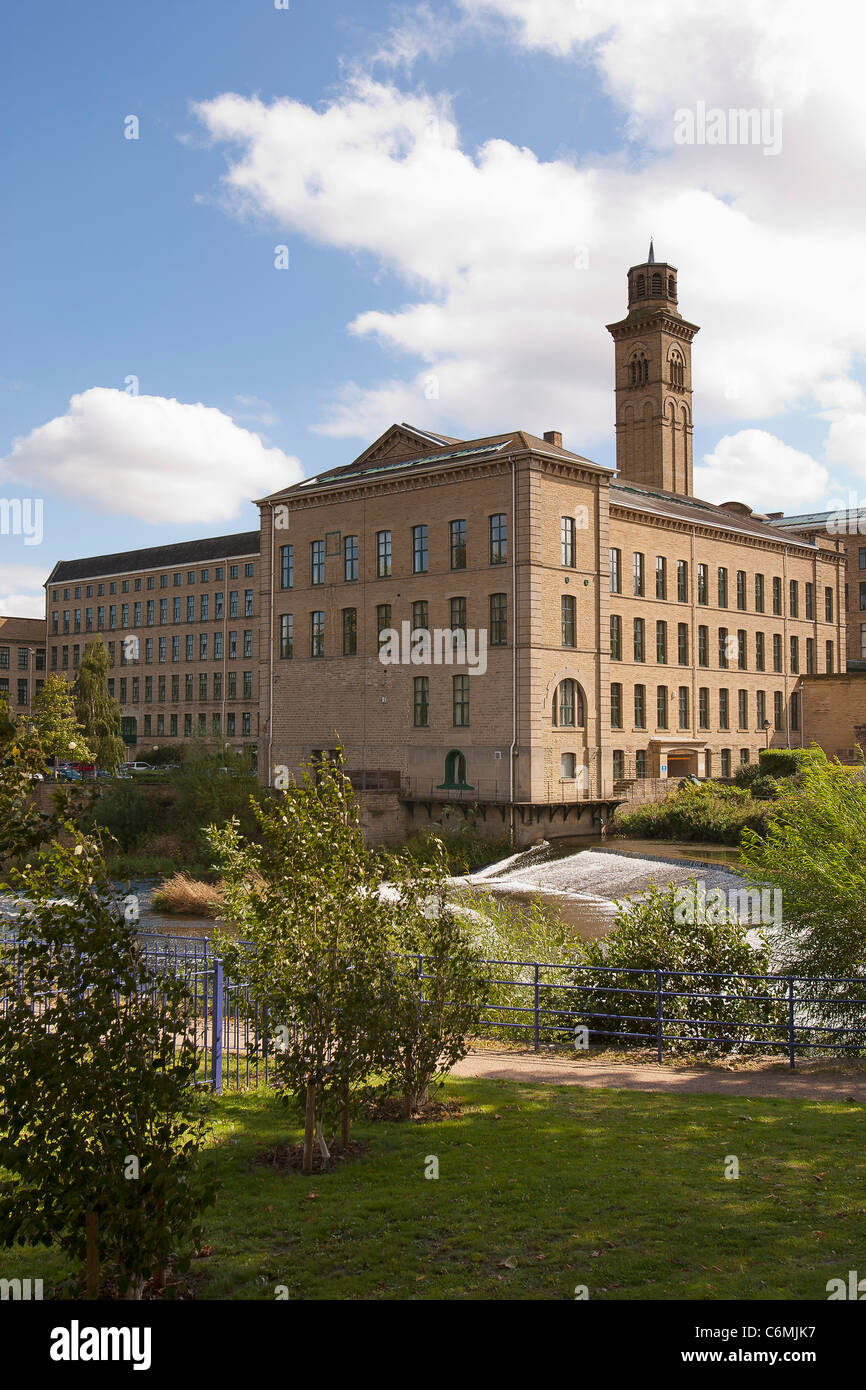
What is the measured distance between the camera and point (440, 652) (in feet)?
139

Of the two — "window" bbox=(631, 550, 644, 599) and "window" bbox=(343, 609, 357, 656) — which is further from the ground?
"window" bbox=(631, 550, 644, 599)

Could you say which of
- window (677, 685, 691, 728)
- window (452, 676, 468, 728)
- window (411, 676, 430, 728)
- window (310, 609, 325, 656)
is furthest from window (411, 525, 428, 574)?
window (677, 685, 691, 728)

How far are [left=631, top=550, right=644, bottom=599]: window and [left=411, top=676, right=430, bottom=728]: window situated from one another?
10381mm

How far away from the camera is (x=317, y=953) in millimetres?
9633

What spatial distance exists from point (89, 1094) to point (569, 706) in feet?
116

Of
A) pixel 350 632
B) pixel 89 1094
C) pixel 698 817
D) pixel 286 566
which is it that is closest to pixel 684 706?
pixel 698 817

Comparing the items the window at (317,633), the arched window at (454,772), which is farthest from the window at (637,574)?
the window at (317,633)

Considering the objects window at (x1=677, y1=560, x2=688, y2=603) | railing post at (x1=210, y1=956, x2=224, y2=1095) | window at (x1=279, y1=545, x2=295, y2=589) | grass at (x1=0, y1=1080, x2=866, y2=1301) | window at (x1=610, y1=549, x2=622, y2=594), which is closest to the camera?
grass at (x1=0, y1=1080, x2=866, y2=1301)

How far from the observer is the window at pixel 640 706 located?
4600cm

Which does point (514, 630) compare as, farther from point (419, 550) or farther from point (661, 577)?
point (661, 577)

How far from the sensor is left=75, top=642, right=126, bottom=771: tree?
56.1 m

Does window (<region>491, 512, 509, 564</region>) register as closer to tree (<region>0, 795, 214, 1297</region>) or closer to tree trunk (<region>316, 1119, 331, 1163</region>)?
tree trunk (<region>316, 1119, 331, 1163</region>)

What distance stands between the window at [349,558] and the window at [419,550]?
3527mm

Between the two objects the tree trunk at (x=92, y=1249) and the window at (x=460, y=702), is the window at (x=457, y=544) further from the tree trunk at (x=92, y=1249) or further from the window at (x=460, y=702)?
the tree trunk at (x=92, y=1249)
